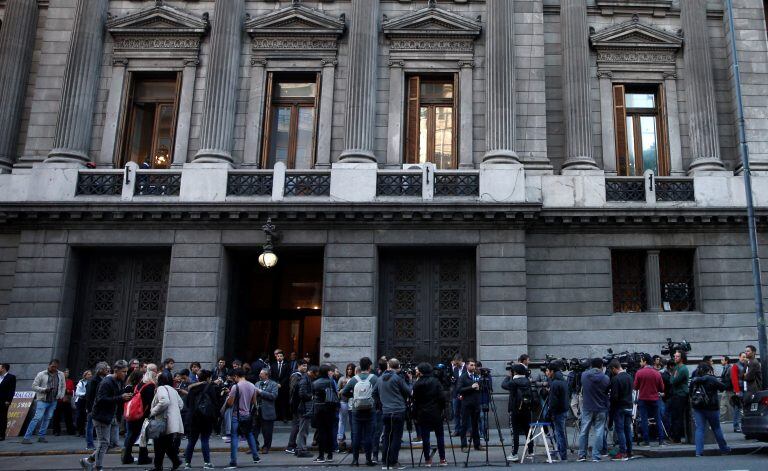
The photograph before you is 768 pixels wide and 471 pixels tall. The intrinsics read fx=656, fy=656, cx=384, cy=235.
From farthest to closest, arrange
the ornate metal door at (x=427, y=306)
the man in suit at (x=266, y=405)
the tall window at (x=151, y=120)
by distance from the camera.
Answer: the tall window at (x=151, y=120), the ornate metal door at (x=427, y=306), the man in suit at (x=266, y=405)

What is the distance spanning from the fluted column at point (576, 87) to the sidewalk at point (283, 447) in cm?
928

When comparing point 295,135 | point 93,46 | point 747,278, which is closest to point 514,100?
point 295,135

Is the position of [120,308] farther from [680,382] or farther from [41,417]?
[680,382]

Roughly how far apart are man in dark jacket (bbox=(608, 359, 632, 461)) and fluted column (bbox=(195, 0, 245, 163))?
14.3 m

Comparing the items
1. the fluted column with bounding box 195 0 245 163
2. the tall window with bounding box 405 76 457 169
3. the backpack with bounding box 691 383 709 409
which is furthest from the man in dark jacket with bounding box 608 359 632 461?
the fluted column with bounding box 195 0 245 163

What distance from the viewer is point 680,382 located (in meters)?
15.2

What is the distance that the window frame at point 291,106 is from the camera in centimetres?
2338

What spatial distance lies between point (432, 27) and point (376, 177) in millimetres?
6254

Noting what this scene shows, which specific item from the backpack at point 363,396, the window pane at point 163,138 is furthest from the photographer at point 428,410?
the window pane at point 163,138

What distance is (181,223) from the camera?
2156 centimetres

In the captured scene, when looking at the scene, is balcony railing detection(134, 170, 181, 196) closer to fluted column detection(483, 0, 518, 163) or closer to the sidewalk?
the sidewalk

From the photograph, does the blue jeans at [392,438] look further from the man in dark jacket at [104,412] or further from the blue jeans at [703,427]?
the blue jeans at [703,427]

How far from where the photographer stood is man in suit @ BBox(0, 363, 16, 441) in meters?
17.6

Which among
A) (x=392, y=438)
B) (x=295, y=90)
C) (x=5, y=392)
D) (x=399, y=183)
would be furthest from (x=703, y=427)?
(x=5, y=392)
